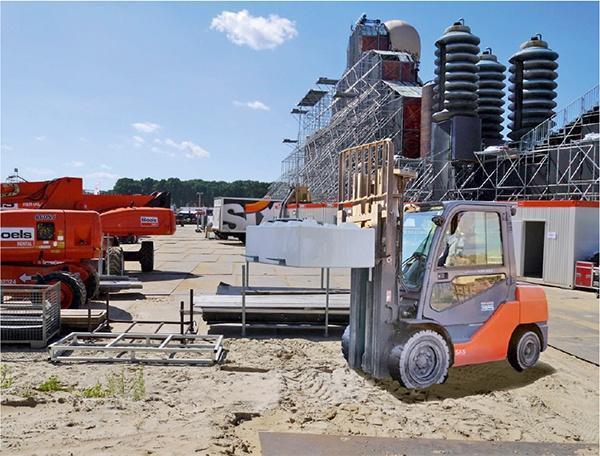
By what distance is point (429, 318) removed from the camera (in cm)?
673

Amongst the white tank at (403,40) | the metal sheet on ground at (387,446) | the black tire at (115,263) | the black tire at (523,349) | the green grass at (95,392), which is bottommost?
the metal sheet on ground at (387,446)

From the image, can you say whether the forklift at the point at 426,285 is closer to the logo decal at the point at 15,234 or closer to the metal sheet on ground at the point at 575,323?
the metal sheet on ground at the point at 575,323

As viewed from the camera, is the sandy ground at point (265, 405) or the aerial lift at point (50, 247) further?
the aerial lift at point (50, 247)

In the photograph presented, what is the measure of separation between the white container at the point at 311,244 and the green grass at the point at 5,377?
368 cm

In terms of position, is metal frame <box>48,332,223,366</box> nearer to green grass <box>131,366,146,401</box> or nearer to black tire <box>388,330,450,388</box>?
green grass <box>131,366,146,401</box>

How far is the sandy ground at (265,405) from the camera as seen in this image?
536 cm

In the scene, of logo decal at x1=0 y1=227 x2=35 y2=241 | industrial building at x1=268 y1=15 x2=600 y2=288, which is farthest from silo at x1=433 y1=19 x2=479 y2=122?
logo decal at x1=0 y1=227 x2=35 y2=241

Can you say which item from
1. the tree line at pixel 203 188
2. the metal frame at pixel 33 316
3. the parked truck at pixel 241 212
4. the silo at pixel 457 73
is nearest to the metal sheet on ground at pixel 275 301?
the metal frame at pixel 33 316

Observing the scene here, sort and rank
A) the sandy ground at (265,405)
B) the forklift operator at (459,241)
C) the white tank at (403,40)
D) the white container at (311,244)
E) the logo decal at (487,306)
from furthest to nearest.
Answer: the white tank at (403,40), the logo decal at (487,306), the forklift operator at (459,241), the sandy ground at (265,405), the white container at (311,244)

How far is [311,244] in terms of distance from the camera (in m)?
5.09

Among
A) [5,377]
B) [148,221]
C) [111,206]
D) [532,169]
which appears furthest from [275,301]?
[532,169]

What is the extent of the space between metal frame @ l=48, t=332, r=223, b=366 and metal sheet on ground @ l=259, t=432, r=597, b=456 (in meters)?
2.91

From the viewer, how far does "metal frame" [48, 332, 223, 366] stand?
7949 mm

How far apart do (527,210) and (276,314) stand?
1298cm
